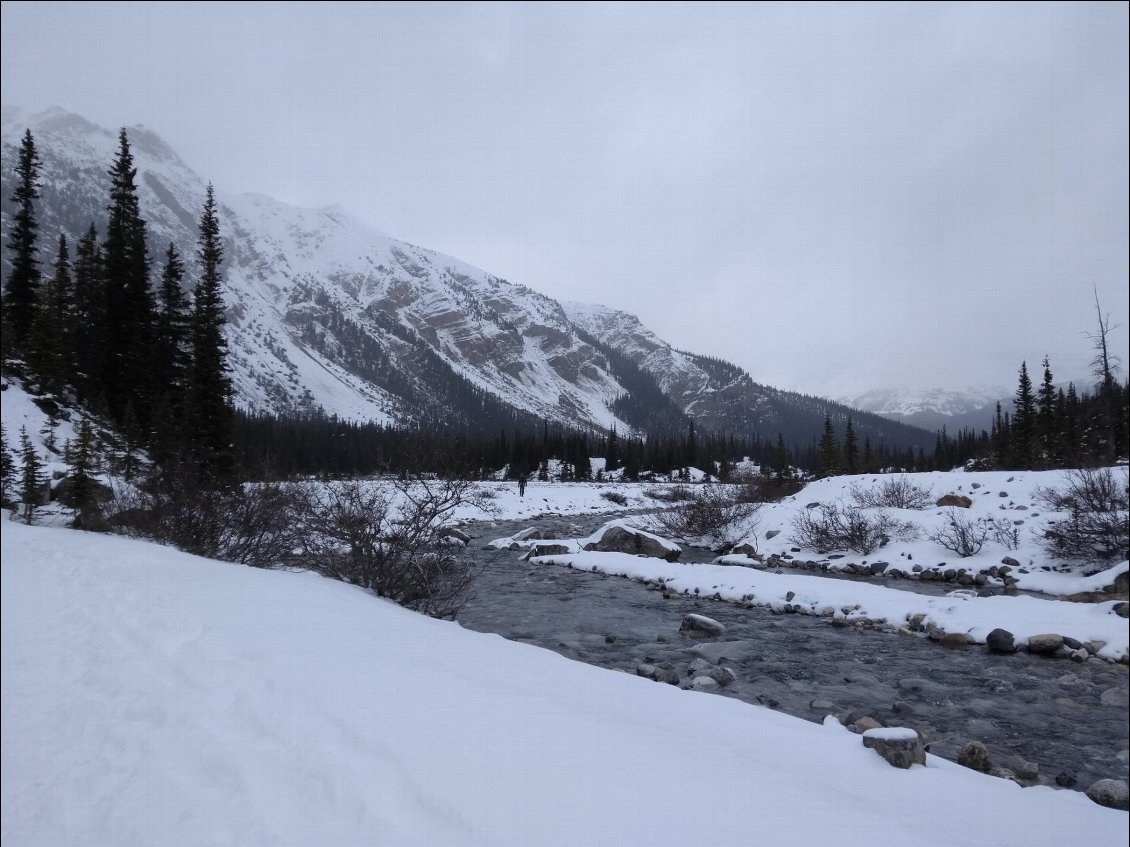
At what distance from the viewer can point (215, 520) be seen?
12164 millimetres

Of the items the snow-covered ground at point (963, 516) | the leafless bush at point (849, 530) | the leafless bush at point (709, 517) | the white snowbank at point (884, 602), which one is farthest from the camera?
the leafless bush at point (709, 517)

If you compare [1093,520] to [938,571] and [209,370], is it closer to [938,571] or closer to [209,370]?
[938,571]

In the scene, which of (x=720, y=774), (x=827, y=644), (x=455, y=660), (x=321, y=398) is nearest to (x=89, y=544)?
(x=455, y=660)

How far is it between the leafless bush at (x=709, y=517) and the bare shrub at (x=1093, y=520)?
12.3 meters

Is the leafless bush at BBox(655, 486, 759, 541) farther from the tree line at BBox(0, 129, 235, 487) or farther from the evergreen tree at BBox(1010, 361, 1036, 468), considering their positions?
the evergreen tree at BBox(1010, 361, 1036, 468)

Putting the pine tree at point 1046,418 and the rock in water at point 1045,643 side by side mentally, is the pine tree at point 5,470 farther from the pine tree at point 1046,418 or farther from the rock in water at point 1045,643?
the pine tree at point 1046,418

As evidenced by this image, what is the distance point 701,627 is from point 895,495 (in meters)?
16.9

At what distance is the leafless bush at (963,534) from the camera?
16719 mm

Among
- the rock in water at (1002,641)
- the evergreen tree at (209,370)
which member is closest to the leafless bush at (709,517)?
the rock in water at (1002,641)

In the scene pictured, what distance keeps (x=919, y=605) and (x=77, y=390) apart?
31.6 meters

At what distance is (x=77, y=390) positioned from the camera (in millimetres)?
23422

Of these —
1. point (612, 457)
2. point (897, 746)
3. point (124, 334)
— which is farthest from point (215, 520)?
point (612, 457)

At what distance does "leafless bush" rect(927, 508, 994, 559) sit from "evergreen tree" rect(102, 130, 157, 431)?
30848 millimetres

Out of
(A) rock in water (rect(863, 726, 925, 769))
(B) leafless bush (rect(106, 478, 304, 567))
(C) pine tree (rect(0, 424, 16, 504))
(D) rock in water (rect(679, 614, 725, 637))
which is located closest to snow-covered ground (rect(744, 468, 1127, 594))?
(D) rock in water (rect(679, 614, 725, 637))
